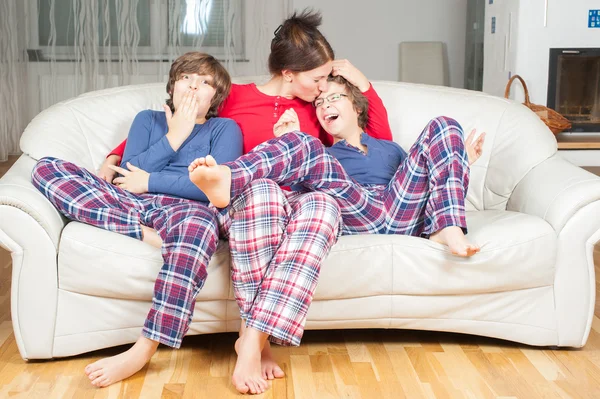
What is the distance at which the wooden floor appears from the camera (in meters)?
1.90

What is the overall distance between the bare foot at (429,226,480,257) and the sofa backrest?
560 mm

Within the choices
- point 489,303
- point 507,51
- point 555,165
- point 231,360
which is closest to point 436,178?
point 489,303

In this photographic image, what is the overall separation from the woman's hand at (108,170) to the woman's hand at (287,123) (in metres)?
0.53

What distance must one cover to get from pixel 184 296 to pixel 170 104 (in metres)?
0.82

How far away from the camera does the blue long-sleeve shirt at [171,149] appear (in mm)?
2275

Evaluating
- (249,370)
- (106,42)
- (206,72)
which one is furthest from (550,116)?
(249,370)

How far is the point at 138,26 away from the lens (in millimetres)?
6145

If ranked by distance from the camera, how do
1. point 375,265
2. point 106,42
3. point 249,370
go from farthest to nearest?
point 106,42 → point 375,265 → point 249,370

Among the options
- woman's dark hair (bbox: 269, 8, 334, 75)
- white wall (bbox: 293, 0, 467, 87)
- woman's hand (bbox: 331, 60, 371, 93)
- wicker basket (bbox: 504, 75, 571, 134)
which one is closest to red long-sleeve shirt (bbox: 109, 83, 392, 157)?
woman's hand (bbox: 331, 60, 371, 93)

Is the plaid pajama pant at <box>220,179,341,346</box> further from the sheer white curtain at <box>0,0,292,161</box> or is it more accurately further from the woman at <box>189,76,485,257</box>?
the sheer white curtain at <box>0,0,292,161</box>

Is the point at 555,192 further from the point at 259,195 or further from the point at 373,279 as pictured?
the point at 259,195

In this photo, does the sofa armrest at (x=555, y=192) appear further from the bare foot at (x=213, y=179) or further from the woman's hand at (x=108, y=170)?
the woman's hand at (x=108, y=170)

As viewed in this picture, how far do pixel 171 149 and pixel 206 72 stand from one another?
287 mm

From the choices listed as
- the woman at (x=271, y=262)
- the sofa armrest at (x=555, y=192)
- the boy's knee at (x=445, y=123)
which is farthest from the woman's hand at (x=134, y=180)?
the sofa armrest at (x=555, y=192)
